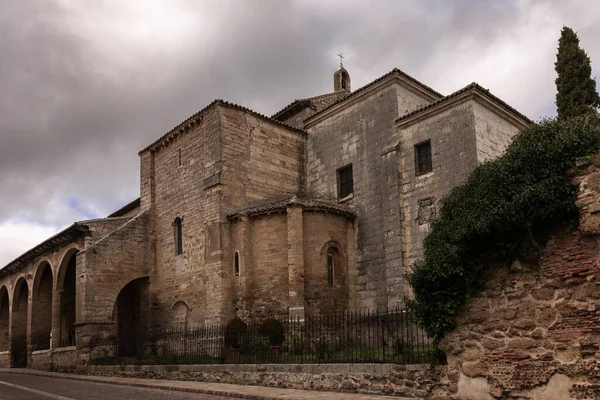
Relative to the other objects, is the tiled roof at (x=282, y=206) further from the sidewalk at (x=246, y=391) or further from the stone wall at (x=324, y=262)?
the sidewalk at (x=246, y=391)

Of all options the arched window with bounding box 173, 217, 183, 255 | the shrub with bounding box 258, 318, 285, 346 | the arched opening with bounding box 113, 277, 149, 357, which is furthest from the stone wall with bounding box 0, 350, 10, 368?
the shrub with bounding box 258, 318, 285, 346

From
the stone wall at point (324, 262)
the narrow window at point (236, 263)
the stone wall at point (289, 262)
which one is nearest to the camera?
the stone wall at point (289, 262)

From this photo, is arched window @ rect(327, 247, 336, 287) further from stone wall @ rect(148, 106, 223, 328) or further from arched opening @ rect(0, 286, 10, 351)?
arched opening @ rect(0, 286, 10, 351)

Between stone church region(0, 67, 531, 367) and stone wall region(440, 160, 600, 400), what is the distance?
9.91m

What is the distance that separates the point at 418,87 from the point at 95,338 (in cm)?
1644

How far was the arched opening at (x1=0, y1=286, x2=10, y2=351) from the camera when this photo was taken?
3762 centimetres

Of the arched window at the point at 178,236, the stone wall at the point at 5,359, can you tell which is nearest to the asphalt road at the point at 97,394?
the arched window at the point at 178,236

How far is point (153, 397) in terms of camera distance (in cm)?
1299

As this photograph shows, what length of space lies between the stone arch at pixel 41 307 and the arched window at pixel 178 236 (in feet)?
31.6

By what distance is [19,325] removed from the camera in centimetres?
3356

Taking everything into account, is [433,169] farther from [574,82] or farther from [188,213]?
[188,213]

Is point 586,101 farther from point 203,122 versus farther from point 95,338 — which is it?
point 95,338

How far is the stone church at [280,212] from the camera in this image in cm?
2003

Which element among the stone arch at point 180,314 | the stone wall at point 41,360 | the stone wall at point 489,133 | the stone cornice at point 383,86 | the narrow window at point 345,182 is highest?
the stone cornice at point 383,86
